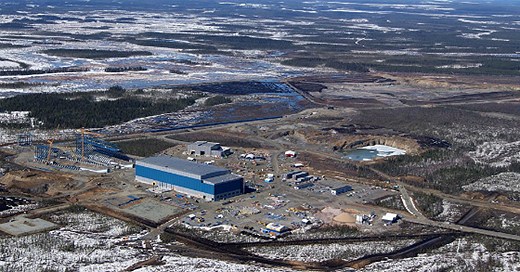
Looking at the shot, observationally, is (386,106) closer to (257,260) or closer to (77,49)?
(257,260)

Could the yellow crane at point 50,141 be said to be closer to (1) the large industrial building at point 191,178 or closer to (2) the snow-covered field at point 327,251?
(1) the large industrial building at point 191,178

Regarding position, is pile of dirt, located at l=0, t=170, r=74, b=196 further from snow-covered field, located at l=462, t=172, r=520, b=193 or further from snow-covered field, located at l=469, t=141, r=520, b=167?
snow-covered field, located at l=469, t=141, r=520, b=167

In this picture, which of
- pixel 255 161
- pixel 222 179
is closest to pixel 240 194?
pixel 222 179

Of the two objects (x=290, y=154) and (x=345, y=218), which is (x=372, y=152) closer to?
(x=290, y=154)

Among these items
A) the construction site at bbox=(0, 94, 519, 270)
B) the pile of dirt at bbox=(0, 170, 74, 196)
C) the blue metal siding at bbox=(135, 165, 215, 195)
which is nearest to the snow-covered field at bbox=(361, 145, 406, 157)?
the construction site at bbox=(0, 94, 519, 270)

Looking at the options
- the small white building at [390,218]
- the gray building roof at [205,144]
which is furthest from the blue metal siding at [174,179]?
the small white building at [390,218]
